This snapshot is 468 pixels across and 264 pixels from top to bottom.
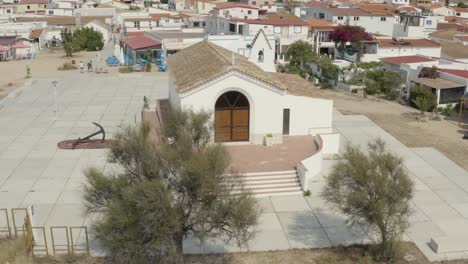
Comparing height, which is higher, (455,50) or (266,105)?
(266,105)

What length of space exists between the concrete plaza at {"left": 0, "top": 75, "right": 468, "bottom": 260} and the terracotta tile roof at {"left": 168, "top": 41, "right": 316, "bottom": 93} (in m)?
5.24

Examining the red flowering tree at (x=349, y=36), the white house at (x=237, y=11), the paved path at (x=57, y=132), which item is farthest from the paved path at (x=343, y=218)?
the white house at (x=237, y=11)

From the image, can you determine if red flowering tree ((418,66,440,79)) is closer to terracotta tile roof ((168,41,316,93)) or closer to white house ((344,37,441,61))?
terracotta tile roof ((168,41,316,93))

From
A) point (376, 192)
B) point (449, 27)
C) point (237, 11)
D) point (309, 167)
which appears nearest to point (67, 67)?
point (237, 11)

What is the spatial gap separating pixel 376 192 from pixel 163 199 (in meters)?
7.46

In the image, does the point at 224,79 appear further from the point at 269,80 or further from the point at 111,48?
the point at 111,48

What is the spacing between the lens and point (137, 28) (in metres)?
89.4

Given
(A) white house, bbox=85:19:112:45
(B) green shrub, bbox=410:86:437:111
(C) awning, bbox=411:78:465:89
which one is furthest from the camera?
(A) white house, bbox=85:19:112:45

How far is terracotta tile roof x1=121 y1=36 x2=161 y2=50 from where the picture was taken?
66062 mm

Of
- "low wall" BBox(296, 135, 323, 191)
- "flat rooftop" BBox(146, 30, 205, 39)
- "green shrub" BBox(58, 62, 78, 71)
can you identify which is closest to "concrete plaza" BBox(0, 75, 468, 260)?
"low wall" BBox(296, 135, 323, 191)

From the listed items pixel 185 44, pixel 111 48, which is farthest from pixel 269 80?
A: pixel 111 48

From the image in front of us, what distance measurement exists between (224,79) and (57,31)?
212ft

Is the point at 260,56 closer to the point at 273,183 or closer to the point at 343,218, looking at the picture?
the point at 273,183

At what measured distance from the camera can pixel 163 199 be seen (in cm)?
1392
